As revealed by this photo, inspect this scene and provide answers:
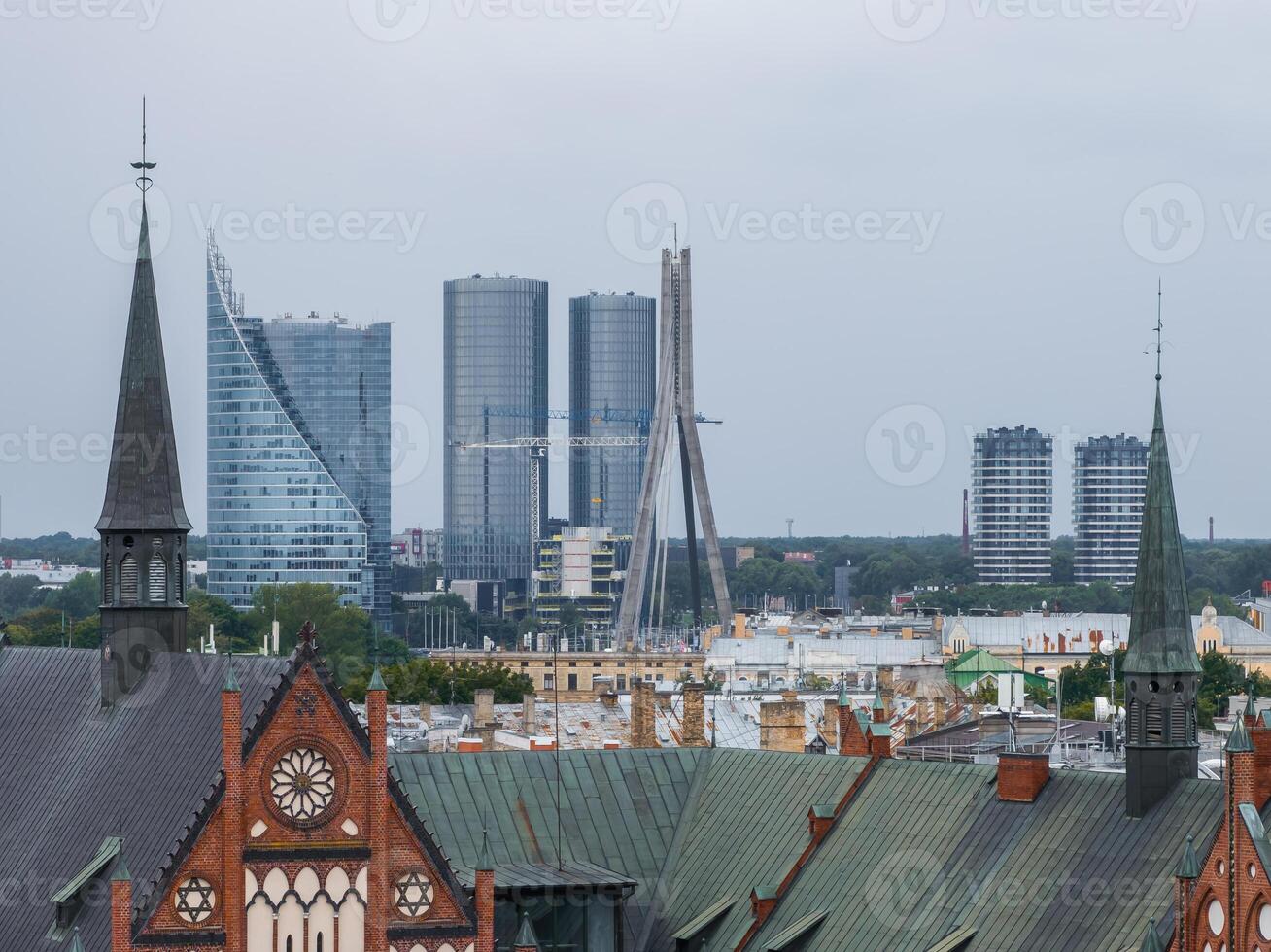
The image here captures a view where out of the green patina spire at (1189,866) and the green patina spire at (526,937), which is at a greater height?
the green patina spire at (1189,866)

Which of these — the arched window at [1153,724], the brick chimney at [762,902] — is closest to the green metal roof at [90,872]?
the brick chimney at [762,902]

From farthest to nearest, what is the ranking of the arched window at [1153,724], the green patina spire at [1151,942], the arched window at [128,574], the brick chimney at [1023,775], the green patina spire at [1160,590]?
the arched window at [128,574] → the brick chimney at [1023,775] → the green patina spire at [1160,590] → the arched window at [1153,724] → the green patina spire at [1151,942]

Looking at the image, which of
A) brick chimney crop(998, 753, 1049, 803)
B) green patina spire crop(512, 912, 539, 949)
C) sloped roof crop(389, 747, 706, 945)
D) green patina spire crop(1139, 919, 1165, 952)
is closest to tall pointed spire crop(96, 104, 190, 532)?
sloped roof crop(389, 747, 706, 945)

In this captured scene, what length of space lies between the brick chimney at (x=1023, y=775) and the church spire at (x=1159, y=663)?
2868 millimetres

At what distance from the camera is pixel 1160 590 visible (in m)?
68.5

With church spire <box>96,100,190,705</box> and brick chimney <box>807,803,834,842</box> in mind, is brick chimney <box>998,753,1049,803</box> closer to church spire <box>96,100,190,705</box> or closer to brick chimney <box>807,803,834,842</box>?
brick chimney <box>807,803,834,842</box>

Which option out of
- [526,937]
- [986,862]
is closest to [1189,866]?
[986,862]

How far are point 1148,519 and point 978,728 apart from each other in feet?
218

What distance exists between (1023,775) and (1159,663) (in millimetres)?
4899

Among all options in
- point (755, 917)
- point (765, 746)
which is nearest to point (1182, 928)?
point (755, 917)

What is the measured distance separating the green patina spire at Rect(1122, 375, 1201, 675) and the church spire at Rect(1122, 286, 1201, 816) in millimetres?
23

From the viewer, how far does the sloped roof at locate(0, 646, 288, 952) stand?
2685 inches

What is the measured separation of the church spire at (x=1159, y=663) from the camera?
66.2 meters

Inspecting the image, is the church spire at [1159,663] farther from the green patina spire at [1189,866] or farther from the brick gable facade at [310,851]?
the brick gable facade at [310,851]
